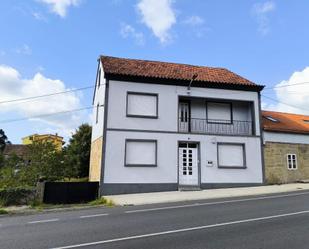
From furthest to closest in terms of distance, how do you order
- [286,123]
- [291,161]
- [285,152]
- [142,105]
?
[286,123] → [291,161] → [285,152] → [142,105]

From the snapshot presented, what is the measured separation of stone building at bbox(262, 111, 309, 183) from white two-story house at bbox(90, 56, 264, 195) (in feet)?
3.09

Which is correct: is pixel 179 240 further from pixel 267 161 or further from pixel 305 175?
pixel 305 175

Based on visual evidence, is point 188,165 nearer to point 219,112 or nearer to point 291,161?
point 219,112

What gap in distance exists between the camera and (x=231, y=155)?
1878 centimetres

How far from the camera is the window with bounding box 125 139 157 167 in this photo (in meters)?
17.2

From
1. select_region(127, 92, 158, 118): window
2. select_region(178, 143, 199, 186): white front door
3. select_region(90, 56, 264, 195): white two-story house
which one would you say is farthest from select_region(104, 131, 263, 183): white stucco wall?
select_region(127, 92, 158, 118): window

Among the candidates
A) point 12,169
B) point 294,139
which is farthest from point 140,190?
point 294,139

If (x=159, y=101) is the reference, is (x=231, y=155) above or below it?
below

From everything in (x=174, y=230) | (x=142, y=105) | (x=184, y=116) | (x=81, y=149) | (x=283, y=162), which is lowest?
(x=174, y=230)

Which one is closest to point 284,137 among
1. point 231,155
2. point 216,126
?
point 231,155

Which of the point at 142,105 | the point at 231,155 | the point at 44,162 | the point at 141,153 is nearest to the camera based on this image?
the point at 141,153

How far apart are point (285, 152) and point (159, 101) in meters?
9.20

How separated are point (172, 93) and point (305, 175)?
1069 centimetres

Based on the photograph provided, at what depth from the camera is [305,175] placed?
68.0 feet
